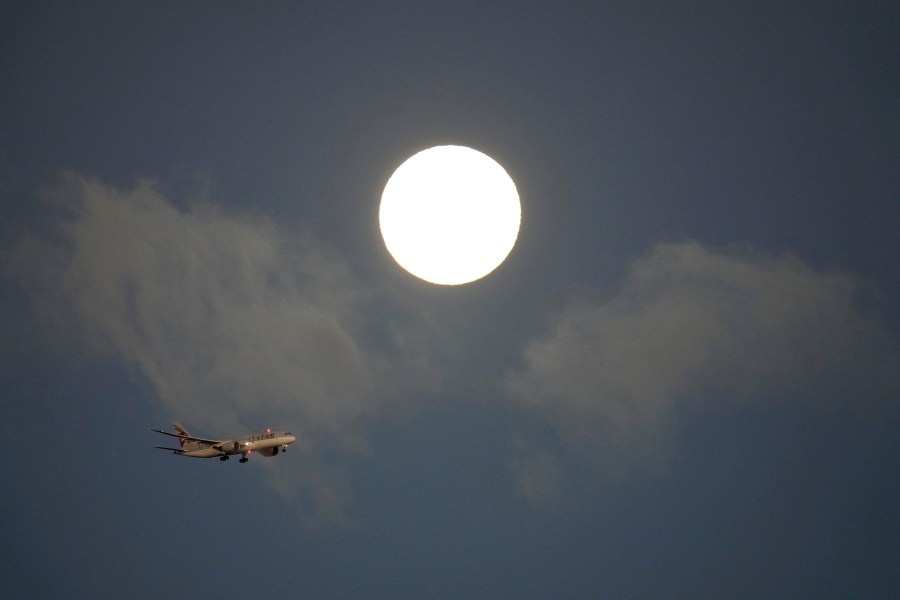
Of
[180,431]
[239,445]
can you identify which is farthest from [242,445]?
[180,431]

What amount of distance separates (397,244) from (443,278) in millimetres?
3178

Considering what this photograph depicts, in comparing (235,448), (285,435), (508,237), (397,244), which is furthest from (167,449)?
(508,237)

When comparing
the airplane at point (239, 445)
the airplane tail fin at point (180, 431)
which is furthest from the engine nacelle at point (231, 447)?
the airplane tail fin at point (180, 431)

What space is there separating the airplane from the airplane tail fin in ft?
0.67

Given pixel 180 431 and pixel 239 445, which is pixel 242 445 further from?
pixel 180 431

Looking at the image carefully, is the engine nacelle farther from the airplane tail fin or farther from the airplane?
the airplane tail fin

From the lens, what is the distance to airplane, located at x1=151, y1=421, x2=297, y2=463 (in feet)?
166

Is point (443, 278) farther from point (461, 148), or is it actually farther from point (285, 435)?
point (285, 435)

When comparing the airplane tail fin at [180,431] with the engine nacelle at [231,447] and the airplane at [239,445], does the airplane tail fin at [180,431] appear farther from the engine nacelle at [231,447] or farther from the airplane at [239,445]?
the engine nacelle at [231,447]

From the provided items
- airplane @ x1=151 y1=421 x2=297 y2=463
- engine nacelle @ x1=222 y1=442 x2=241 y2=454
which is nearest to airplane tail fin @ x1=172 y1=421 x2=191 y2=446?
airplane @ x1=151 y1=421 x2=297 y2=463

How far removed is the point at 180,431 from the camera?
53.2 metres

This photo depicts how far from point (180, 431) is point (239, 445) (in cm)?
599

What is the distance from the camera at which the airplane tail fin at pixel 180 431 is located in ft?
172

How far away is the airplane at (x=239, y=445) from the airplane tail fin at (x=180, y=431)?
204mm
